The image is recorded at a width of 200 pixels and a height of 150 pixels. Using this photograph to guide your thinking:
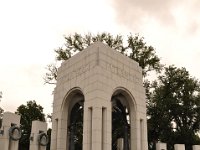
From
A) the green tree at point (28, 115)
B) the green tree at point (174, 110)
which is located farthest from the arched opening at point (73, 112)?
the green tree at point (28, 115)

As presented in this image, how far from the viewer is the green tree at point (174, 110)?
30.4 metres

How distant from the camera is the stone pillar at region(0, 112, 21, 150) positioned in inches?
544

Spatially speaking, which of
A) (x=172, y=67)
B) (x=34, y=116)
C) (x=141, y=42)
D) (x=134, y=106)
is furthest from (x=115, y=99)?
(x=34, y=116)

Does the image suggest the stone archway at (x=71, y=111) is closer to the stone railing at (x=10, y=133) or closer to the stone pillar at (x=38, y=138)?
the stone pillar at (x=38, y=138)

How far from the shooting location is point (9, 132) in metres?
13.9

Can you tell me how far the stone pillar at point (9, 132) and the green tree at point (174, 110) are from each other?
18.0 metres

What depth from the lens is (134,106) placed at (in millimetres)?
15172

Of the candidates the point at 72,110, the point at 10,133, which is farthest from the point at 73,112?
the point at 10,133

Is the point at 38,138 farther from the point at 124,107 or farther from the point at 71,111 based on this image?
the point at 124,107

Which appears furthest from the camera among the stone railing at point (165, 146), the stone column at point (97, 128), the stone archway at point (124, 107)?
the stone railing at point (165, 146)

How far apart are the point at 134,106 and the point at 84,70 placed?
347cm

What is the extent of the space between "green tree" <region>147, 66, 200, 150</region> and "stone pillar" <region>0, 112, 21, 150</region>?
18.0 meters

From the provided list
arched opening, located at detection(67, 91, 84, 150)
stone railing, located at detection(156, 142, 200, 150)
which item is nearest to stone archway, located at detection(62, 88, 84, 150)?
arched opening, located at detection(67, 91, 84, 150)

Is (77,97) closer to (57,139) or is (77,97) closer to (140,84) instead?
(57,139)
